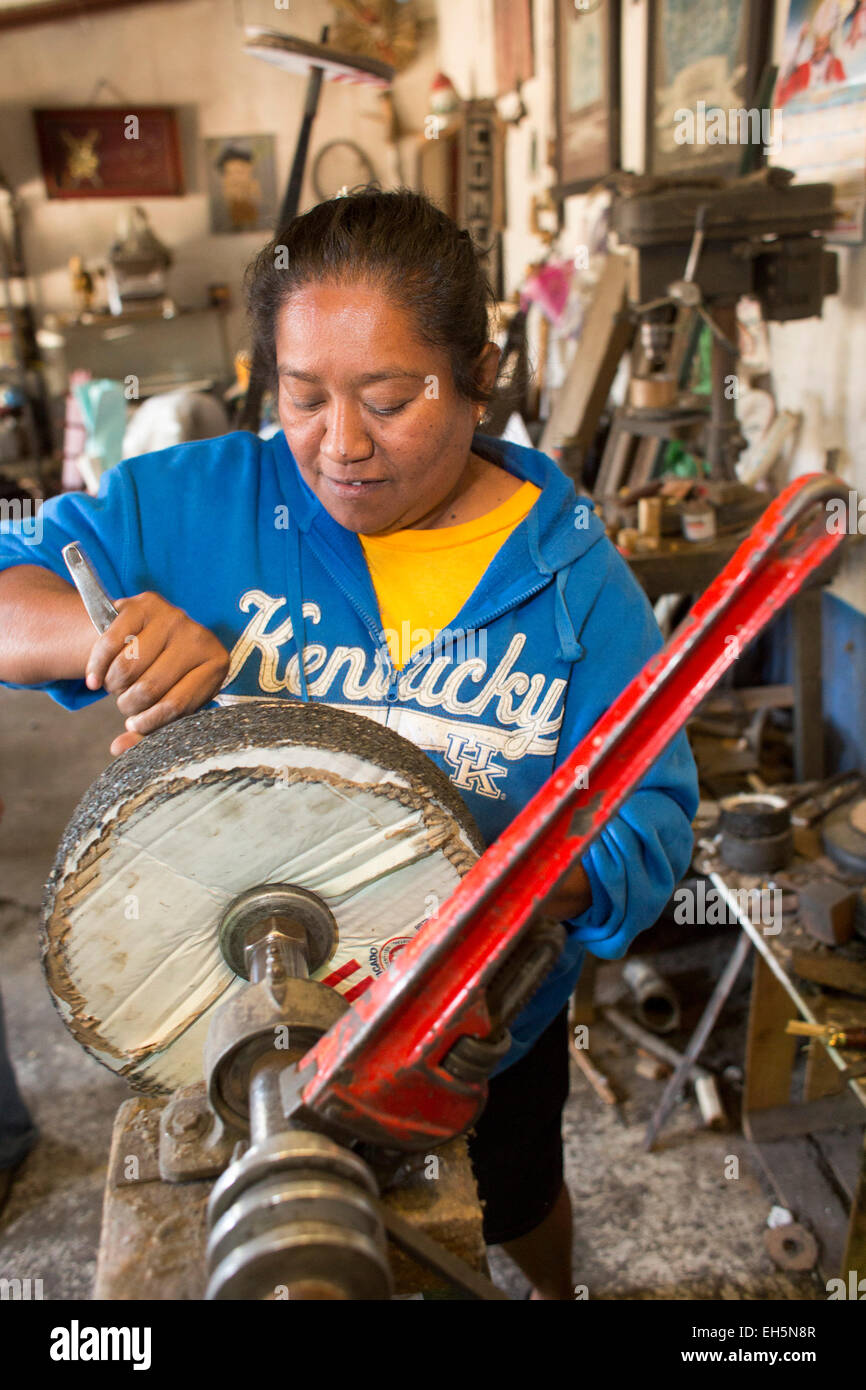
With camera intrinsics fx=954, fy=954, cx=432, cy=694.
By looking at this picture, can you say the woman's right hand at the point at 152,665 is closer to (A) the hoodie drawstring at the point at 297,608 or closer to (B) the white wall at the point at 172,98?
(A) the hoodie drawstring at the point at 297,608

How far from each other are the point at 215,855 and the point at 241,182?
10368 mm

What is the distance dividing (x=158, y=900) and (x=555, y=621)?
60 centimetres

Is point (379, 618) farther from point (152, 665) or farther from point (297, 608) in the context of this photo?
point (152, 665)

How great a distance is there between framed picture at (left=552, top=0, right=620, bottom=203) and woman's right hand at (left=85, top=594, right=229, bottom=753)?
3592 millimetres

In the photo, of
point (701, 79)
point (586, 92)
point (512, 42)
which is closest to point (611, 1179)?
point (701, 79)

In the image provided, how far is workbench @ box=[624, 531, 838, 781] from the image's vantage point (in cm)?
255

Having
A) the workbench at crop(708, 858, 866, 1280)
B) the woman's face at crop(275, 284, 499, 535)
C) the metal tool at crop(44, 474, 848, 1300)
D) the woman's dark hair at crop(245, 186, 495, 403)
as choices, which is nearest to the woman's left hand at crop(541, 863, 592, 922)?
the metal tool at crop(44, 474, 848, 1300)

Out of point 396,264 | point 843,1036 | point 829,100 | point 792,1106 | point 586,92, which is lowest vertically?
point 792,1106

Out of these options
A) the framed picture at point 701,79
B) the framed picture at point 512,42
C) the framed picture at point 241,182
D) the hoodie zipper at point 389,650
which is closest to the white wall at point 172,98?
the framed picture at point 241,182

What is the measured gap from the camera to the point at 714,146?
3385 millimetres

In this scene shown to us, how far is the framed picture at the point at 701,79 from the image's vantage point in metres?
2.99

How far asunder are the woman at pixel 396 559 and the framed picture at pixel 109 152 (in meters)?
9.66

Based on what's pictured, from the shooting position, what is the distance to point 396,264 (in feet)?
3.52

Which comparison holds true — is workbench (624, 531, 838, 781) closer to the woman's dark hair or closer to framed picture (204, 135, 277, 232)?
the woman's dark hair
